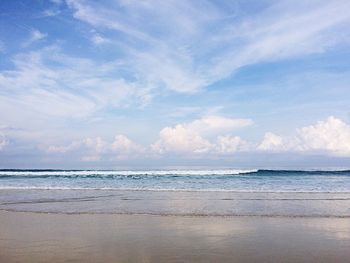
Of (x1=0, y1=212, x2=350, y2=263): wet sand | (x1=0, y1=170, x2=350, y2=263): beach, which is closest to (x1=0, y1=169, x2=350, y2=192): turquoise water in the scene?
(x1=0, y1=170, x2=350, y2=263): beach

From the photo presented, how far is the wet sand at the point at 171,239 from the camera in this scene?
6.59 m

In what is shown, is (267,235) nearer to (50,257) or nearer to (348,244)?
(348,244)

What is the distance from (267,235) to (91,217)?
5.31 meters

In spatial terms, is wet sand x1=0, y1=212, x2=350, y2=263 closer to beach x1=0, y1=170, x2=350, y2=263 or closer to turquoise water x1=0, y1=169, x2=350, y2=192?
beach x1=0, y1=170, x2=350, y2=263

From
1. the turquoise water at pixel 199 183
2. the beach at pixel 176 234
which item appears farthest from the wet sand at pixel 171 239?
the turquoise water at pixel 199 183

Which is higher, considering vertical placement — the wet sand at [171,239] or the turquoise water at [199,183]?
the turquoise water at [199,183]

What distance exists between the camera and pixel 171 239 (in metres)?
7.95

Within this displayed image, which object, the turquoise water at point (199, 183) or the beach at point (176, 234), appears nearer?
the beach at point (176, 234)

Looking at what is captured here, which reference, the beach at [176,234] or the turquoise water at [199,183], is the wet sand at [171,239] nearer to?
the beach at [176,234]

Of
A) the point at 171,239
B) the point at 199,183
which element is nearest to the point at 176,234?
the point at 171,239

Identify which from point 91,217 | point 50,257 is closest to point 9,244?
point 50,257

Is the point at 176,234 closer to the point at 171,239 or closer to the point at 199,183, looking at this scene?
the point at 171,239

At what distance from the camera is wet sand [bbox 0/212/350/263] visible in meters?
6.59

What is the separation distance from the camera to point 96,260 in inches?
248
